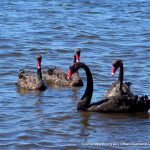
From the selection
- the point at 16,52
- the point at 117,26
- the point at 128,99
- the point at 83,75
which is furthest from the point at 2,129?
the point at 117,26

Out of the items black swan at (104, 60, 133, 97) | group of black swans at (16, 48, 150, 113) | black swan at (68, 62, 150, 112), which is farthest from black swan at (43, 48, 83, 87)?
black swan at (68, 62, 150, 112)

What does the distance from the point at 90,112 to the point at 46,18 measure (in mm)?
12036

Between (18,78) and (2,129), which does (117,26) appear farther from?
(2,129)

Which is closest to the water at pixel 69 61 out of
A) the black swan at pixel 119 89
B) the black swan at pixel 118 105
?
the black swan at pixel 118 105

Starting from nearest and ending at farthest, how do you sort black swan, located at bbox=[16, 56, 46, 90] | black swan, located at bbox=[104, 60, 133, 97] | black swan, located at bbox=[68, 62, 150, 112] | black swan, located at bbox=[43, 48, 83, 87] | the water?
1. the water
2. black swan, located at bbox=[68, 62, 150, 112]
3. black swan, located at bbox=[104, 60, 133, 97]
4. black swan, located at bbox=[16, 56, 46, 90]
5. black swan, located at bbox=[43, 48, 83, 87]

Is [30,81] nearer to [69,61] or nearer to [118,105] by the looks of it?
[69,61]

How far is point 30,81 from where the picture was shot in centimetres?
1421

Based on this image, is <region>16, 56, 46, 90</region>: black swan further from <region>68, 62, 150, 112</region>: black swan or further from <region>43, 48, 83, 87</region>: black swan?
<region>68, 62, 150, 112</region>: black swan

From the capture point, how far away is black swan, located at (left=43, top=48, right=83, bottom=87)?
14.2m

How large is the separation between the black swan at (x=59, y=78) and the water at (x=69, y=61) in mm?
181

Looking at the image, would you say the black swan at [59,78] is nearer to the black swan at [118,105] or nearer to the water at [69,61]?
the water at [69,61]

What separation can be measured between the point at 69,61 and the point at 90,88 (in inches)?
156

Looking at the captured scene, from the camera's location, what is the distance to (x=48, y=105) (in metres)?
12.5

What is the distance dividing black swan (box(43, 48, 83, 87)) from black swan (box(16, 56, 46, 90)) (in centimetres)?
38
